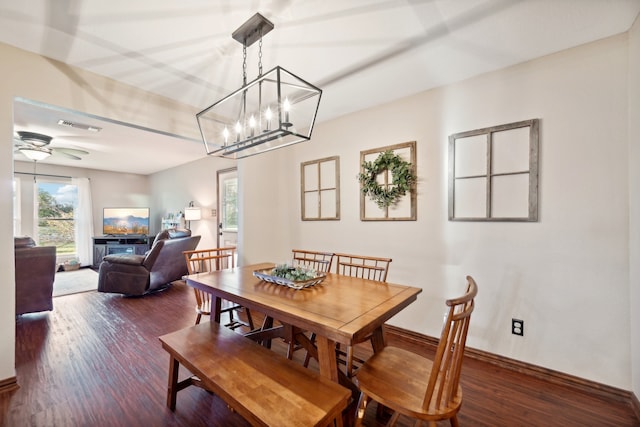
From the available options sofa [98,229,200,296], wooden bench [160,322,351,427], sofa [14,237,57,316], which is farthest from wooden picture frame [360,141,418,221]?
sofa [14,237,57,316]

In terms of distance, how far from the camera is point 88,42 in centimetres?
199

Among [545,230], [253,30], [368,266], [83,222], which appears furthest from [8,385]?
[83,222]

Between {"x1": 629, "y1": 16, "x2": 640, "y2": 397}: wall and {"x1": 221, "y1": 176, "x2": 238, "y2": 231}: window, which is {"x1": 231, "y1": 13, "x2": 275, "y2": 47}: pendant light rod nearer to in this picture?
{"x1": 629, "y1": 16, "x2": 640, "y2": 397}: wall

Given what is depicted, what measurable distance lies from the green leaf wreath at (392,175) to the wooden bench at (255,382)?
201 cm

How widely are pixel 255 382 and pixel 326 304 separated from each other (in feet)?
1.74

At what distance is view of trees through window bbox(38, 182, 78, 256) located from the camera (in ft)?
20.4

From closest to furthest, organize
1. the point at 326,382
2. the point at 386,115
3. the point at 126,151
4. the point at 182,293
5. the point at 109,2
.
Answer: the point at 326,382, the point at 109,2, the point at 386,115, the point at 182,293, the point at 126,151

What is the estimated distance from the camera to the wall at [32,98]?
1.97 metres

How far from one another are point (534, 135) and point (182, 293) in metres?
5.01

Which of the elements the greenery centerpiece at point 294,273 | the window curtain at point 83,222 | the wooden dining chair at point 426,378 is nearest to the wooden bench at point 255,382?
the wooden dining chair at point 426,378

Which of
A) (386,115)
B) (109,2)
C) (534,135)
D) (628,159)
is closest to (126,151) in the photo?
(109,2)

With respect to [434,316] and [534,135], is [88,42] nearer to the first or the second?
[534,135]

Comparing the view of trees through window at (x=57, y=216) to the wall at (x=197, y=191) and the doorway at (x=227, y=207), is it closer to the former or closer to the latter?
the wall at (x=197, y=191)

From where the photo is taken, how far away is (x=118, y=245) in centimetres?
678
